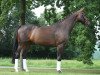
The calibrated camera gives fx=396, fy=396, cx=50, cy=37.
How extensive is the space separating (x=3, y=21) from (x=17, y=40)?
6107 mm

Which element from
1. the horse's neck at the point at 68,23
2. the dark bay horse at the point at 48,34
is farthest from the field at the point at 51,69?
the horse's neck at the point at 68,23

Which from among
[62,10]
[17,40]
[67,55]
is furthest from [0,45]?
[17,40]

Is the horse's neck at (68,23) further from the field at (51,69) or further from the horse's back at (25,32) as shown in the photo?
the field at (51,69)

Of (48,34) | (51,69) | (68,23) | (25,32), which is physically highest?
(68,23)

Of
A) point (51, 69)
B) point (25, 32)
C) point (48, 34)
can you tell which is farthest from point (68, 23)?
point (51, 69)

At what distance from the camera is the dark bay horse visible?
64.5 ft

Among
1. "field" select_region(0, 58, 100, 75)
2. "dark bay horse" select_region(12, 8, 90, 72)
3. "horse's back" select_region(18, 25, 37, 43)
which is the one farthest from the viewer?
"horse's back" select_region(18, 25, 37, 43)

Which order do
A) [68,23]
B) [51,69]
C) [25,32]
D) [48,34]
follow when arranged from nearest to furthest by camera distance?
[68,23], [48,34], [25,32], [51,69]

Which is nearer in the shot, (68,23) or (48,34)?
(68,23)

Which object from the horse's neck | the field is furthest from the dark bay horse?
the field

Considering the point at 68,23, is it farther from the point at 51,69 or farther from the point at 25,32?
the point at 51,69

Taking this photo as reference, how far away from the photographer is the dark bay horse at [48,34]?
19.7 m

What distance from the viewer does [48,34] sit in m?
20.0

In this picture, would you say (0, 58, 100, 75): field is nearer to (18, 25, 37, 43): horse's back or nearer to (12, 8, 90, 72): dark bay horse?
(12, 8, 90, 72): dark bay horse
